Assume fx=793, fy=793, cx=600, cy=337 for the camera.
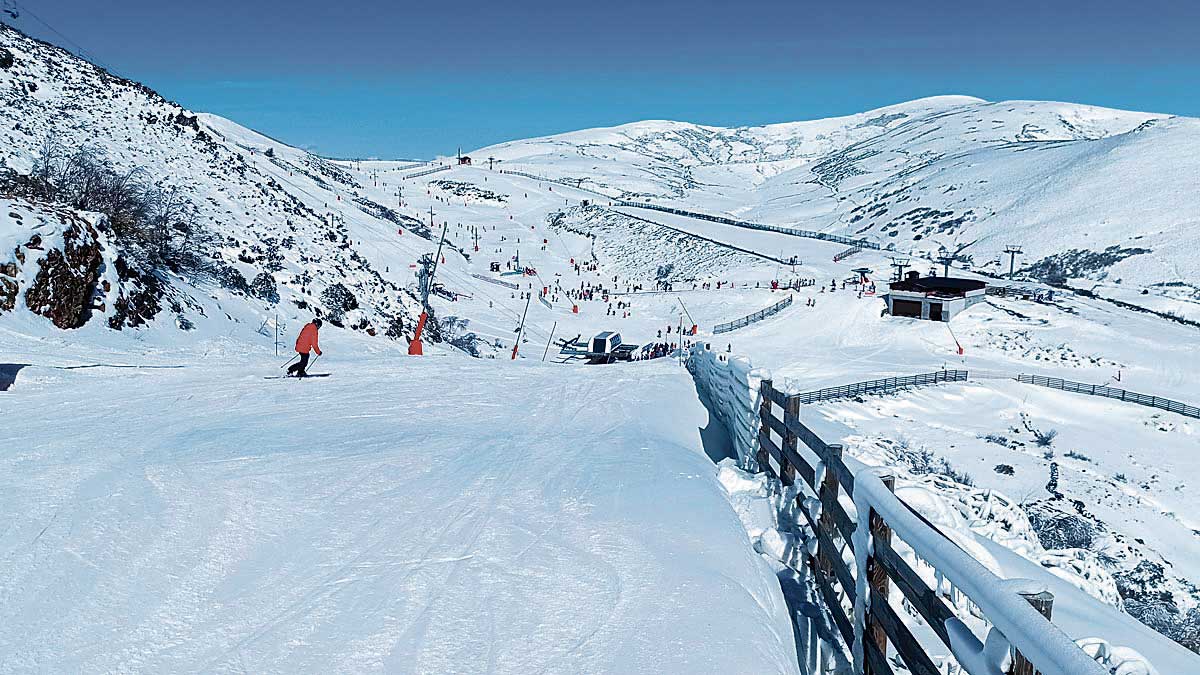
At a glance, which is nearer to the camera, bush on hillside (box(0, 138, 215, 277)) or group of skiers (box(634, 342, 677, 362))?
bush on hillside (box(0, 138, 215, 277))

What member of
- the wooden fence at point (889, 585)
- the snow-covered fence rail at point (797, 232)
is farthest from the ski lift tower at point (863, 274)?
the wooden fence at point (889, 585)

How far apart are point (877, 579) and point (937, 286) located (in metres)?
42.8

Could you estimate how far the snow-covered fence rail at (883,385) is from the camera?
28.9 m

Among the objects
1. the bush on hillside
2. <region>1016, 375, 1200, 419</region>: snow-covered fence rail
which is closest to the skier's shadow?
the bush on hillside

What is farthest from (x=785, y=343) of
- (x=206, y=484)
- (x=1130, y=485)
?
(x=206, y=484)

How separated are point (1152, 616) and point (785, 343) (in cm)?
2560

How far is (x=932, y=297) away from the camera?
41906 mm

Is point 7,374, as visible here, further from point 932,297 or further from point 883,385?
point 932,297

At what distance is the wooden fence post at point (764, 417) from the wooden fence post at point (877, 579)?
3786mm

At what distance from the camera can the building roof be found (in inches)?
1687

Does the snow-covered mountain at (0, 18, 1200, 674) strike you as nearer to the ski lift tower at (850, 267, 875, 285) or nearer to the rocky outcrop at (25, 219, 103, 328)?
the rocky outcrop at (25, 219, 103, 328)

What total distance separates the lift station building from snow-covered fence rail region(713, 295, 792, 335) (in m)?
5.78

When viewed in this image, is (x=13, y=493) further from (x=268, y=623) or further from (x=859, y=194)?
(x=859, y=194)

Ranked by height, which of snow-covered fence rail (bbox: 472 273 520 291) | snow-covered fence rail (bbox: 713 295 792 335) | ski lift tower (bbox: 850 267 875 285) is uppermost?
ski lift tower (bbox: 850 267 875 285)
